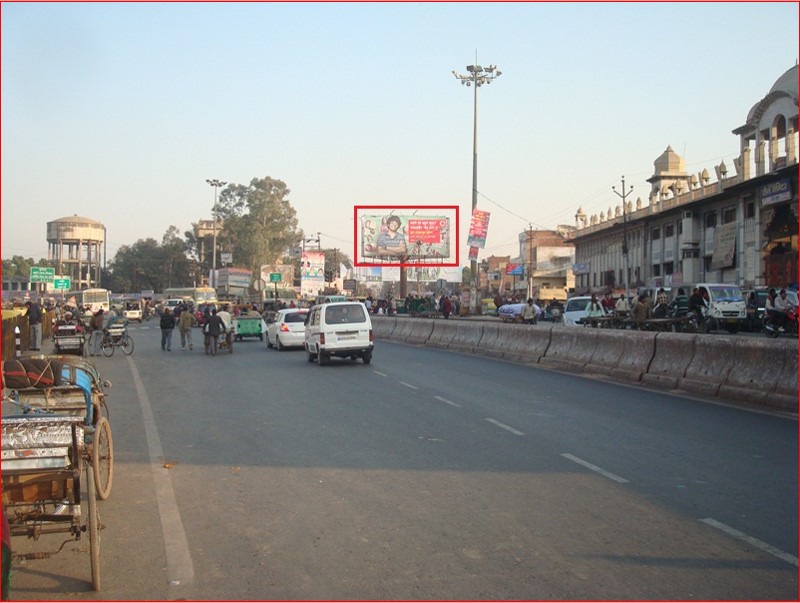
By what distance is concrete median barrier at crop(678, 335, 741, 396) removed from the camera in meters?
16.0

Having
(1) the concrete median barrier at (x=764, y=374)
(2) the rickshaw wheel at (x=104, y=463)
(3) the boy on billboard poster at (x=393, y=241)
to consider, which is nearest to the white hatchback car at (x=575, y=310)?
(1) the concrete median barrier at (x=764, y=374)

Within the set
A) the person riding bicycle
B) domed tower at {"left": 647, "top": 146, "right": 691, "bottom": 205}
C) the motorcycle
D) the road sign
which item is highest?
domed tower at {"left": 647, "top": 146, "right": 691, "bottom": 205}

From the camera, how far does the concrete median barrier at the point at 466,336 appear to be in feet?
104

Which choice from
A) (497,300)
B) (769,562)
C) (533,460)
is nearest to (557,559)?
(769,562)

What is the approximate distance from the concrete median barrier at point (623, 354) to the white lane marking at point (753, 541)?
12389 millimetres

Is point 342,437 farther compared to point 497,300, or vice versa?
point 497,300

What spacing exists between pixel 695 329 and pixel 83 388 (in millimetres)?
26057

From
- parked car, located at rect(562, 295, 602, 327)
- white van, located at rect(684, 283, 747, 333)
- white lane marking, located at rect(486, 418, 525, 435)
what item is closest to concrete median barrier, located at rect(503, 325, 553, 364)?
white van, located at rect(684, 283, 747, 333)

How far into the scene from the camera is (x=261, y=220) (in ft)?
331

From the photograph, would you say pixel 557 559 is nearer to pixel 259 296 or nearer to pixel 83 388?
pixel 83 388

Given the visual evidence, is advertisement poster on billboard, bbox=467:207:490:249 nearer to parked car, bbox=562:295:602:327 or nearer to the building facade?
parked car, bbox=562:295:602:327

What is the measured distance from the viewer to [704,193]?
2164 inches

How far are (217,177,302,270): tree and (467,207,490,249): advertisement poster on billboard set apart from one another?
5468cm

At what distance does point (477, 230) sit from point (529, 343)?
2269 cm
